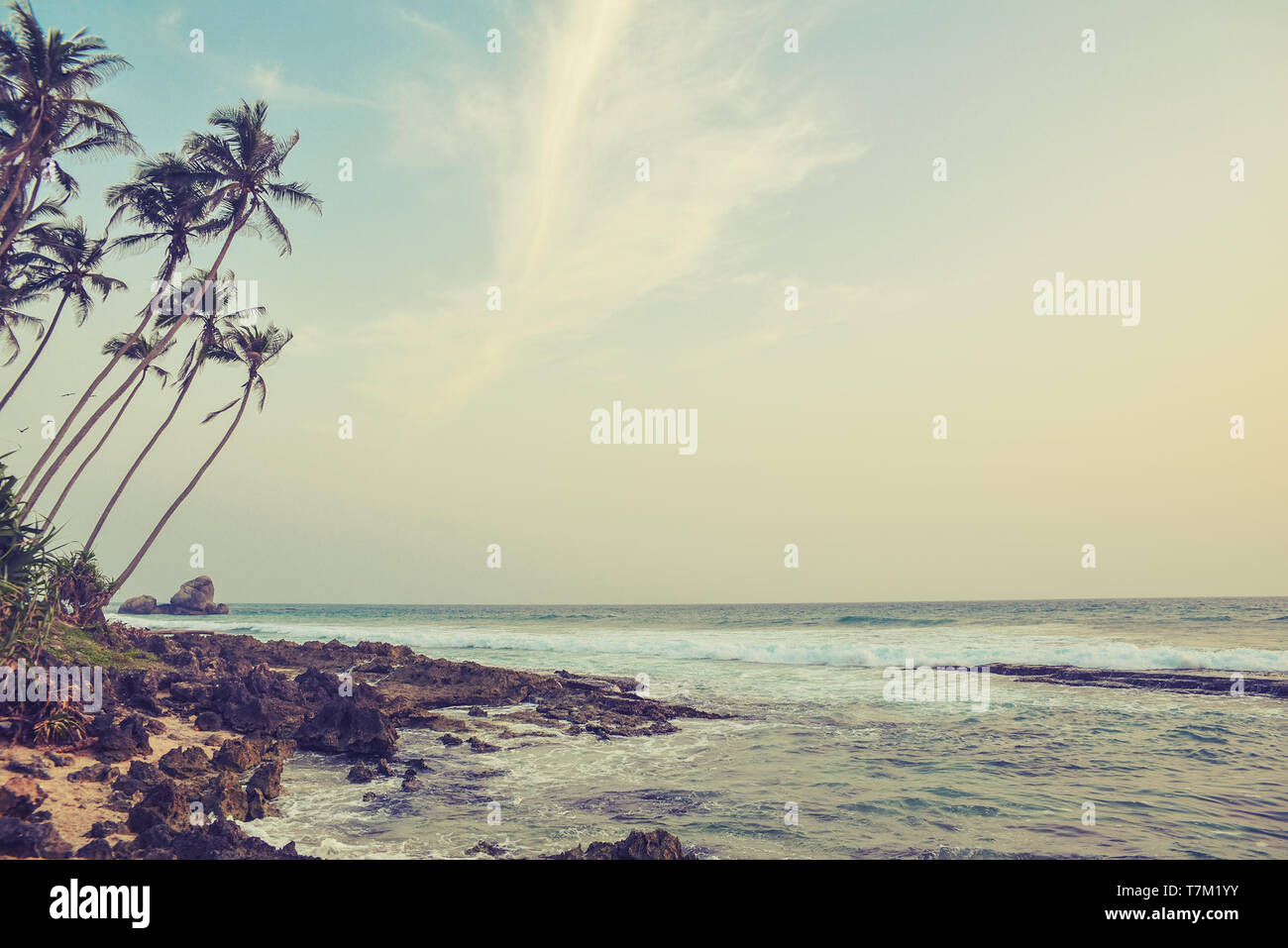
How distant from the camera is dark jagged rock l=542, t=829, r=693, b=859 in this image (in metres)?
7.70

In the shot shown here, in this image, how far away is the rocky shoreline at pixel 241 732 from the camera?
774 cm

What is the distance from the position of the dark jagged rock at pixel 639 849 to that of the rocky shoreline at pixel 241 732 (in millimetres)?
16

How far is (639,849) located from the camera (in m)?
7.72

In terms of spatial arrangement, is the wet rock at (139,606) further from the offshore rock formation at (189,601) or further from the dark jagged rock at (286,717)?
the dark jagged rock at (286,717)

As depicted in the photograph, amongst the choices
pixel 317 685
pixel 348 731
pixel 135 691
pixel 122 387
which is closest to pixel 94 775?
pixel 348 731

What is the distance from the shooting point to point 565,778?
505 inches

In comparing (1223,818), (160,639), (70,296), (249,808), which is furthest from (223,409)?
(1223,818)

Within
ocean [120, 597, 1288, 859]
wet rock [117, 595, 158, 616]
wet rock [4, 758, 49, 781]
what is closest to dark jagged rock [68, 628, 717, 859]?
ocean [120, 597, 1288, 859]

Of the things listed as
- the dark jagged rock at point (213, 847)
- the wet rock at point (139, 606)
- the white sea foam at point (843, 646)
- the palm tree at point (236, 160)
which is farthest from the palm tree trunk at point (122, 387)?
the wet rock at point (139, 606)

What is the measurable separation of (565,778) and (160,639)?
19.8 meters

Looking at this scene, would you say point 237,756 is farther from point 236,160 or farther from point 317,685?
point 236,160

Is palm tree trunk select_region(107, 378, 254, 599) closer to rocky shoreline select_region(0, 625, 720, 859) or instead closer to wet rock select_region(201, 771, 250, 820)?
rocky shoreline select_region(0, 625, 720, 859)
